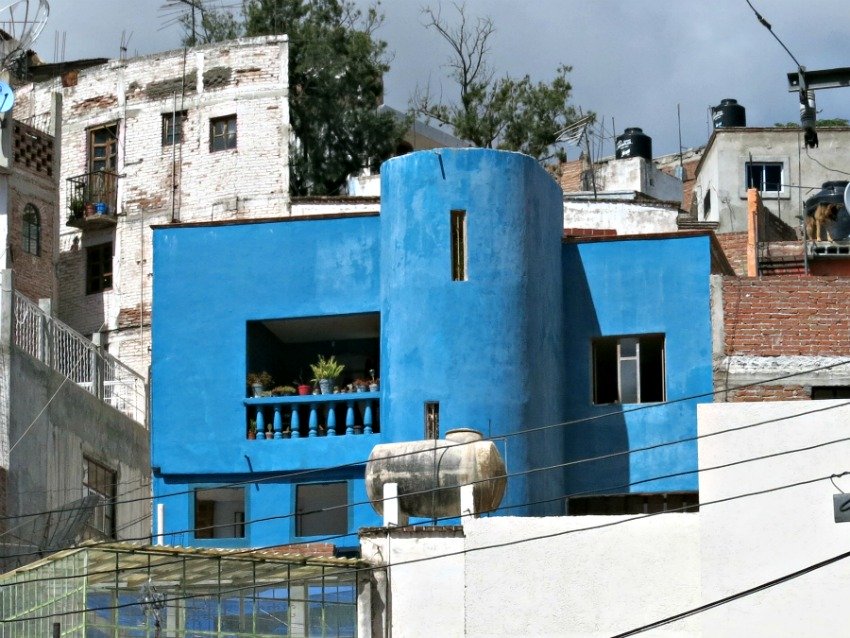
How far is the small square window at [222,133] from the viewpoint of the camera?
44062 millimetres

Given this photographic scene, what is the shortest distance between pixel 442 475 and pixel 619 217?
49.6ft

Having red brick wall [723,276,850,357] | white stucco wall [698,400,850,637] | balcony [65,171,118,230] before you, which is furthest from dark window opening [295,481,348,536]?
balcony [65,171,118,230]

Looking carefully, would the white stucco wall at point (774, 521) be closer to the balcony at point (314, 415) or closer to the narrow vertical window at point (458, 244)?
the narrow vertical window at point (458, 244)

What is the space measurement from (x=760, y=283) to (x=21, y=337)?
12.4 meters

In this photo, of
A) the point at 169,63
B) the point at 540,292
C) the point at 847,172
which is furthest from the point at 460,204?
the point at 847,172

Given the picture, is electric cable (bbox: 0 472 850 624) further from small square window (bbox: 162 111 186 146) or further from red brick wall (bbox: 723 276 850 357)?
small square window (bbox: 162 111 186 146)

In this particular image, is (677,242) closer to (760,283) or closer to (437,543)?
(760,283)

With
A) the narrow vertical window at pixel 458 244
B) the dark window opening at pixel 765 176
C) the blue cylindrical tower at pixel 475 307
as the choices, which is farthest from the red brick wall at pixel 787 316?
the dark window opening at pixel 765 176

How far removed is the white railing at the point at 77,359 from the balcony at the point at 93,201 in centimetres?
698

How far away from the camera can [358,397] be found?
108 ft

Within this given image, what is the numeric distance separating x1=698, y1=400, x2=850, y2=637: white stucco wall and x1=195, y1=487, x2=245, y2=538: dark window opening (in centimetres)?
954

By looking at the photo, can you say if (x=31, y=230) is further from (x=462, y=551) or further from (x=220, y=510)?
(x=462, y=551)

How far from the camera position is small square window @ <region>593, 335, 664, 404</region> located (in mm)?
32969

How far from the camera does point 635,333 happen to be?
108 feet
